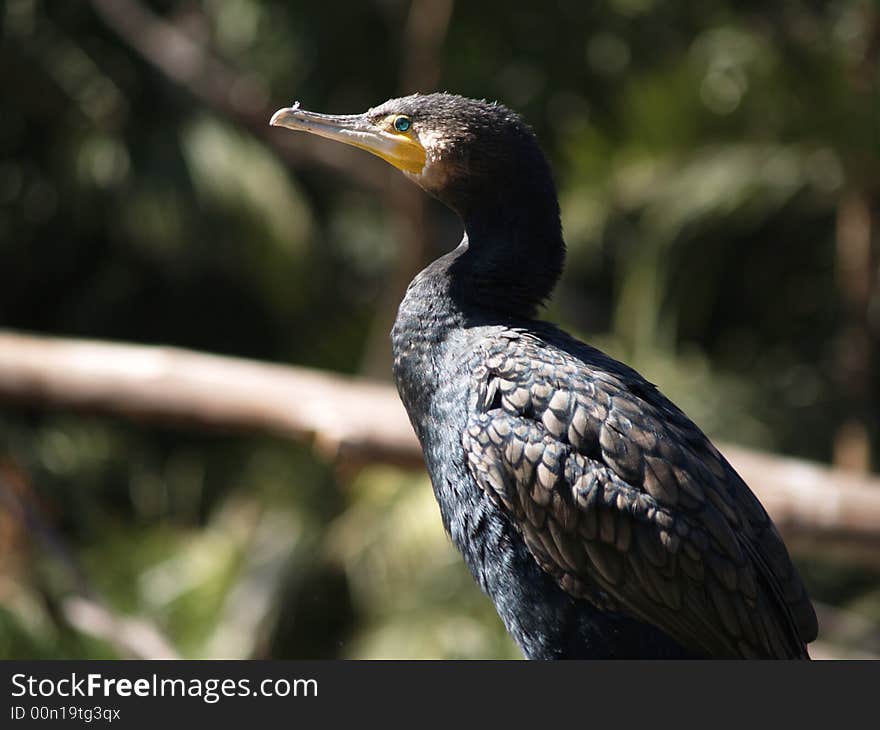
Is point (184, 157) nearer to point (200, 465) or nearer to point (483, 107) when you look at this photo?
point (200, 465)

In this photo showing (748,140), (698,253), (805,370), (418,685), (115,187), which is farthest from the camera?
(115,187)

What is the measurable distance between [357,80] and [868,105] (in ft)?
8.85

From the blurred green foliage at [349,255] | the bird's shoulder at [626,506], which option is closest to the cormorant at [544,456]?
the bird's shoulder at [626,506]

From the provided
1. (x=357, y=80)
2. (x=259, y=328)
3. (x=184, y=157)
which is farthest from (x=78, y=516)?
(x=357, y=80)

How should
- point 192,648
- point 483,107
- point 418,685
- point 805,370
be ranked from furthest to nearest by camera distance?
point 805,370
point 192,648
point 483,107
point 418,685

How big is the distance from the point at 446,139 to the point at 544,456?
616 millimetres

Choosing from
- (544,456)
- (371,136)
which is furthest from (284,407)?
(544,456)

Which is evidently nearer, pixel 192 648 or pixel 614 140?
pixel 192 648

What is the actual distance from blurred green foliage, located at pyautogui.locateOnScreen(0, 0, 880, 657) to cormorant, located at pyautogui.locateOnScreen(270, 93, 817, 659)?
2025mm

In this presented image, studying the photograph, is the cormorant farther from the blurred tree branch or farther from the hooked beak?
the blurred tree branch

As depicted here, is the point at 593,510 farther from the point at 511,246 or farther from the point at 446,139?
the point at 446,139

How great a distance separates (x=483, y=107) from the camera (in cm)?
225

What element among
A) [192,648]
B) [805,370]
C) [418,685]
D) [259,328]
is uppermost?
[259,328]

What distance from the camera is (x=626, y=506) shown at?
1.99 metres
